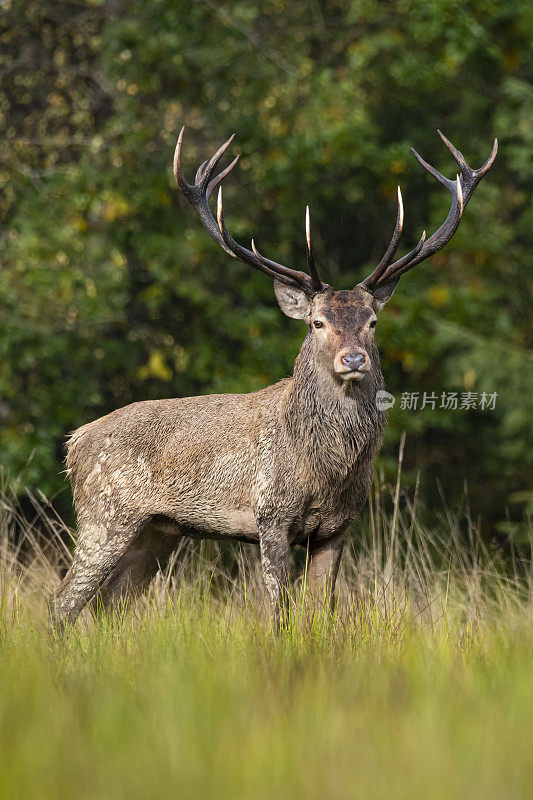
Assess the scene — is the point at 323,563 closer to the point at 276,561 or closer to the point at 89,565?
the point at 276,561

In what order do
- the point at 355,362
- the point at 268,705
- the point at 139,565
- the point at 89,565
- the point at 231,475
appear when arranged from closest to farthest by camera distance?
the point at 268,705, the point at 355,362, the point at 231,475, the point at 89,565, the point at 139,565

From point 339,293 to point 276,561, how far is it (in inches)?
47.5

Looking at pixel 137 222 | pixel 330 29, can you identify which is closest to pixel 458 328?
pixel 137 222

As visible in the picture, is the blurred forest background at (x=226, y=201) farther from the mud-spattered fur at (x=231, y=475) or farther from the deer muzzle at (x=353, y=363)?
the deer muzzle at (x=353, y=363)

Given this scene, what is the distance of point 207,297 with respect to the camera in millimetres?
9719

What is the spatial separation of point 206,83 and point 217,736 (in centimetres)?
795

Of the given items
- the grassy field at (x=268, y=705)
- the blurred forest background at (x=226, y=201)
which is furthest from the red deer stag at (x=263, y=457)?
the blurred forest background at (x=226, y=201)

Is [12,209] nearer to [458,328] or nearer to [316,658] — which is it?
[458,328]

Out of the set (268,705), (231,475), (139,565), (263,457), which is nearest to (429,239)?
(263,457)

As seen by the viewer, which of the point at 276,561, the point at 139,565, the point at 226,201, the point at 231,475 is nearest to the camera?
the point at 276,561

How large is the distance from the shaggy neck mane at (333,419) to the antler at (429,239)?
37 centimetres

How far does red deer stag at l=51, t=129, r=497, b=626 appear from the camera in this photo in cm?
482

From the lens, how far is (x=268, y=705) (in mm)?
3332

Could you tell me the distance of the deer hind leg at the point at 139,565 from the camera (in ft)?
17.9
